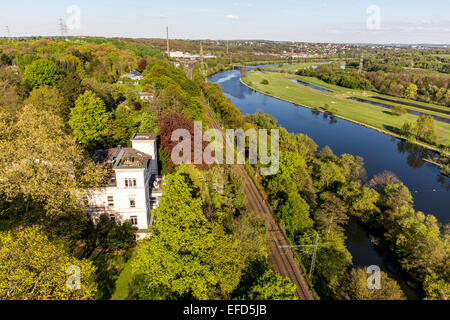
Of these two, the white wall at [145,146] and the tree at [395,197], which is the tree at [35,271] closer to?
the white wall at [145,146]

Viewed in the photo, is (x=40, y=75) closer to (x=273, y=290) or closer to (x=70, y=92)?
(x=70, y=92)

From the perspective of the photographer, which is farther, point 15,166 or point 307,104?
point 307,104

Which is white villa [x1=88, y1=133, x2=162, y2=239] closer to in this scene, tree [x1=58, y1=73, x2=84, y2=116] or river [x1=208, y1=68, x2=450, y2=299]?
tree [x1=58, y1=73, x2=84, y2=116]

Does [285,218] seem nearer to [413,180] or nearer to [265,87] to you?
[413,180]

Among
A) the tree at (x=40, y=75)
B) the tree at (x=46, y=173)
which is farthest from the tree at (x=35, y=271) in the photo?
the tree at (x=40, y=75)
